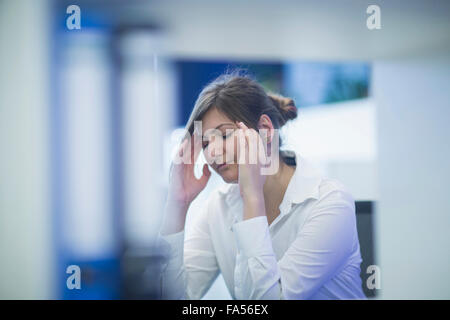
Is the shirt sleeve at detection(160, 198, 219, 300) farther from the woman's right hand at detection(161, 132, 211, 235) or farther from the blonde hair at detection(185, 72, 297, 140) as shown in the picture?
the blonde hair at detection(185, 72, 297, 140)

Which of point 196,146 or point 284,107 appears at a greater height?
point 284,107

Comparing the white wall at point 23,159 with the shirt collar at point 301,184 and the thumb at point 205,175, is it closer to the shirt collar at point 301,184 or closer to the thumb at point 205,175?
the thumb at point 205,175

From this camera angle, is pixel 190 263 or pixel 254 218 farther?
pixel 190 263

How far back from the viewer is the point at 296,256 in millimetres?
1248

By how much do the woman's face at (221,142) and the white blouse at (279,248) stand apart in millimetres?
59

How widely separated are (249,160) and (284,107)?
19 centimetres

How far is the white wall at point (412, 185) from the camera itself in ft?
4.54

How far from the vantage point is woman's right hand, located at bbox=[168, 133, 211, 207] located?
1.35 m

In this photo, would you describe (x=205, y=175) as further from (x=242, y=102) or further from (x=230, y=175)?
(x=242, y=102)

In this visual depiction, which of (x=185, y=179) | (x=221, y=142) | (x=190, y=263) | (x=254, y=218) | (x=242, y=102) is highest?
(x=242, y=102)

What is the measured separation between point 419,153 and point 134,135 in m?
0.85

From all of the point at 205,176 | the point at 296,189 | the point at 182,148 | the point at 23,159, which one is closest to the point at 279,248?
the point at 296,189

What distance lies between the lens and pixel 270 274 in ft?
4.02

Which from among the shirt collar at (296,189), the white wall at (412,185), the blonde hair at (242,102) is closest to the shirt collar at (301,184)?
the shirt collar at (296,189)
